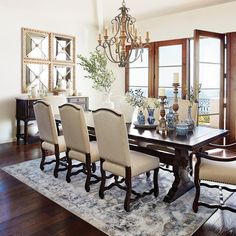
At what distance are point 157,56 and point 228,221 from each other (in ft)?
15.3

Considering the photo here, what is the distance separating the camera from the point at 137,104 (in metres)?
3.43

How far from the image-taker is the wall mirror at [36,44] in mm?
5707

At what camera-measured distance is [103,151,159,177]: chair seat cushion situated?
2693mm

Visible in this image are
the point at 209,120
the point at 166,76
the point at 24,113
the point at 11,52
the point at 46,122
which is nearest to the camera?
the point at 46,122

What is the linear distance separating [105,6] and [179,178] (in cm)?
438

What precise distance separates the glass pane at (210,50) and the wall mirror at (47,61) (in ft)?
10.4

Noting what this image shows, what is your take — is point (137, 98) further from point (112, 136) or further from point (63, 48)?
point (63, 48)

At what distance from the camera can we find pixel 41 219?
2.52 m

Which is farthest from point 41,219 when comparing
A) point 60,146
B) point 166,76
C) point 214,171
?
point 166,76

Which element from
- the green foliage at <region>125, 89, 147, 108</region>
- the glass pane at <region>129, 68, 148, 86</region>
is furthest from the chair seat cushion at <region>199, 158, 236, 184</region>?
the glass pane at <region>129, 68, 148, 86</region>

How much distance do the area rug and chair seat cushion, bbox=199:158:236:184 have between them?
0.39 meters

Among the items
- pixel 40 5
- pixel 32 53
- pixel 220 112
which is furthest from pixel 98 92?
pixel 220 112

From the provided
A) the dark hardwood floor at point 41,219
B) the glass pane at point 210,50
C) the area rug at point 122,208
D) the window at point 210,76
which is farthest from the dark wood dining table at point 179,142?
the glass pane at point 210,50

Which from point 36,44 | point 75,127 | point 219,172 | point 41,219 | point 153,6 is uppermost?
point 153,6
